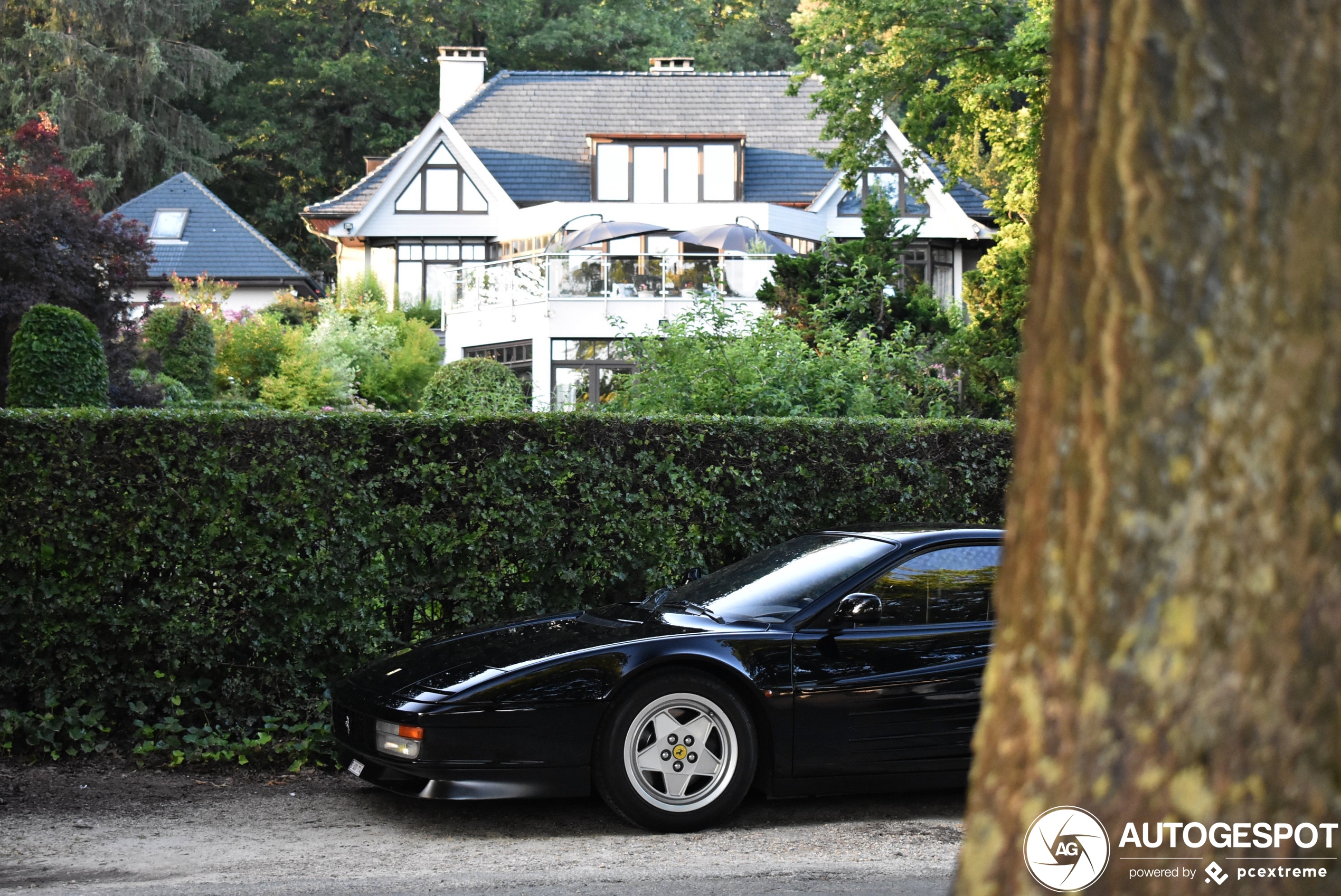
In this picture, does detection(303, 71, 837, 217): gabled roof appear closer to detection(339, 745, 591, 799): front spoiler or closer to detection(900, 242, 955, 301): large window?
detection(900, 242, 955, 301): large window

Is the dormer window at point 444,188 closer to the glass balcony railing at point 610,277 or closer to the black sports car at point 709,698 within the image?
the glass balcony railing at point 610,277

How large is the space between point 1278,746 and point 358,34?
57813 mm

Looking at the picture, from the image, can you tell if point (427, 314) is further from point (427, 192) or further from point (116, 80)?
point (116, 80)

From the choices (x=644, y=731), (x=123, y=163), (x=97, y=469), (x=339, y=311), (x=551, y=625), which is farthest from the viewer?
(x=123, y=163)

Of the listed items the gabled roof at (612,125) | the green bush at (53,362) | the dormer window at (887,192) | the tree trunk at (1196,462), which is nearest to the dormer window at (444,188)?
the gabled roof at (612,125)

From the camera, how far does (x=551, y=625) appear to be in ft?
21.6

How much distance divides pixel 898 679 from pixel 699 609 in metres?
1.07

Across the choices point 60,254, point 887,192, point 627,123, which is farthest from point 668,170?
point 60,254

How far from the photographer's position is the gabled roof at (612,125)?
38781mm

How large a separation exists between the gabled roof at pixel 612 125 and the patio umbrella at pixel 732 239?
9.29 m

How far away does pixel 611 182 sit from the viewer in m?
38.4

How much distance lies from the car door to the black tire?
1.07 feet

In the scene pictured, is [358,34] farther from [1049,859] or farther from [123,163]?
[1049,859]

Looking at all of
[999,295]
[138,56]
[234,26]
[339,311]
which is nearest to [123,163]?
[138,56]
